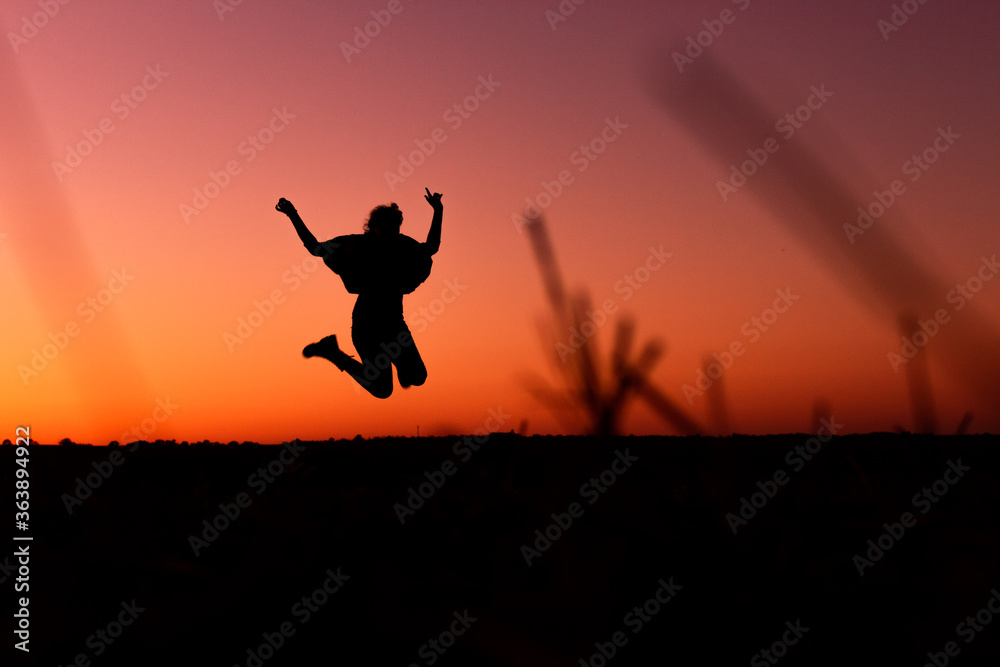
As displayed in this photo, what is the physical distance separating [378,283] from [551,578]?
262 inches

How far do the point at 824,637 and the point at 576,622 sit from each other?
35cm

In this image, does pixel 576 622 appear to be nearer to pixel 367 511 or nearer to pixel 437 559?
pixel 437 559

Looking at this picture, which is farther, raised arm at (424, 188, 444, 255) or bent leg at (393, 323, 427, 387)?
bent leg at (393, 323, 427, 387)

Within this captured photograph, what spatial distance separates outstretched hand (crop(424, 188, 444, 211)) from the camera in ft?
23.1

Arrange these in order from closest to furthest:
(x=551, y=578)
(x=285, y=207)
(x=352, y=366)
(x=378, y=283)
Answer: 1. (x=551, y=578)
2. (x=285, y=207)
3. (x=352, y=366)
4. (x=378, y=283)

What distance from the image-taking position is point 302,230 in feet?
23.2

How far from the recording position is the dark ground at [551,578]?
1011mm

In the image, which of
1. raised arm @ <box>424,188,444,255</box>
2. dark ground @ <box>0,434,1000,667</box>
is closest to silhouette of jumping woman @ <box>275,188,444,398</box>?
raised arm @ <box>424,188,444,255</box>

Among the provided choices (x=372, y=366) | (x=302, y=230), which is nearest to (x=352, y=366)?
(x=372, y=366)

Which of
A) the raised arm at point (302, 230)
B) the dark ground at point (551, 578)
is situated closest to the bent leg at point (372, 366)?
the raised arm at point (302, 230)

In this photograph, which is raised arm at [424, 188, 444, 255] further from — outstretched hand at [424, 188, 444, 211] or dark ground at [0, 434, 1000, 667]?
dark ground at [0, 434, 1000, 667]

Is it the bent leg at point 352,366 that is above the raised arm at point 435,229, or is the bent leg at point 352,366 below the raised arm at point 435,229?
below

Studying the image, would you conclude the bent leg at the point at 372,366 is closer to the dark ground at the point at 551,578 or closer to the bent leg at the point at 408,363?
the bent leg at the point at 408,363

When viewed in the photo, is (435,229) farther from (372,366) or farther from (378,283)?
(372,366)
